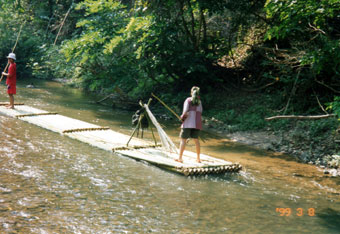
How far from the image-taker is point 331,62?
11086 mm

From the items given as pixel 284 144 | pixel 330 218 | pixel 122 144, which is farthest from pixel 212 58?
pixel 330 218

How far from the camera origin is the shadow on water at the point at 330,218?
6.05 m

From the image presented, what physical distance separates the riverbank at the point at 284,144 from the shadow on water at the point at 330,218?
2.46m

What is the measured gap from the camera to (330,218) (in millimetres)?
6352

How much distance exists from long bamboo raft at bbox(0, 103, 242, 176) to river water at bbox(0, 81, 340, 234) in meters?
0.19

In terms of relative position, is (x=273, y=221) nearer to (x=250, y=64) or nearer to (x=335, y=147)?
(x=335, y=147)

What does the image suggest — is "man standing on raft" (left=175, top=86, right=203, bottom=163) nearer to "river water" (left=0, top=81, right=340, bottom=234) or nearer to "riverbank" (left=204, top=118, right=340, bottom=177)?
"river water" (left=0, top=81, right=340, bottom=234)

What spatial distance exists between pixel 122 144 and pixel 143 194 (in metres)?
3.08

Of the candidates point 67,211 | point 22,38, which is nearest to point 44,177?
point 67,211

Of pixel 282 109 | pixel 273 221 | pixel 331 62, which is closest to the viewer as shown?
pixel 273 221

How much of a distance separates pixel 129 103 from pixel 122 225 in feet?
38.4
